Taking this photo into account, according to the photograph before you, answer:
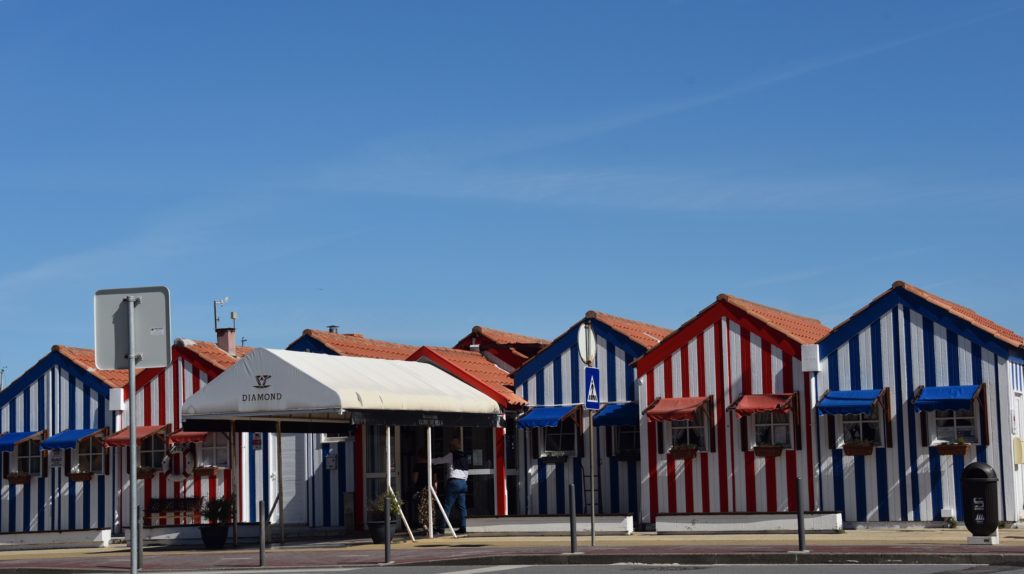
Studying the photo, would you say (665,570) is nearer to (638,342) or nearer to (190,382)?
(638,342)

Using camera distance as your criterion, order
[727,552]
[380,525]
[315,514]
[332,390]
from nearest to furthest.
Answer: [727,552] < [332,390] < [380,525] < [315,514]

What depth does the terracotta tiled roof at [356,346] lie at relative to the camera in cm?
3152

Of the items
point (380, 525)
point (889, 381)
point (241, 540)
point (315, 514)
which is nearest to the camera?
point (380, 525)

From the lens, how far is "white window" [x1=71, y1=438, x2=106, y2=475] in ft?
109

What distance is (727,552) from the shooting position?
19500 mm

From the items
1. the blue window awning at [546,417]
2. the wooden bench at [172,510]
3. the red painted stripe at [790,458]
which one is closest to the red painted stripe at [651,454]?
the blue window awning at [546,417]

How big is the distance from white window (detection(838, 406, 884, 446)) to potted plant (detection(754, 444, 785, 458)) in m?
1.21

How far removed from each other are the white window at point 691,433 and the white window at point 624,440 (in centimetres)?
117

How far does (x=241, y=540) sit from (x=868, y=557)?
14.4m

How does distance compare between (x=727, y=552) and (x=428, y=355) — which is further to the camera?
(x=428, y=355)

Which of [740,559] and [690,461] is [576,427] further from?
[740,559]

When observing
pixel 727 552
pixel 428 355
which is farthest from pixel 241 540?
pixel 727 552

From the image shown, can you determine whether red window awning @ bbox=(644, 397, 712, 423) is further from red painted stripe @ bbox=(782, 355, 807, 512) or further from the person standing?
the person standing

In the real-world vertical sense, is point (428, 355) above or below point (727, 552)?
above
